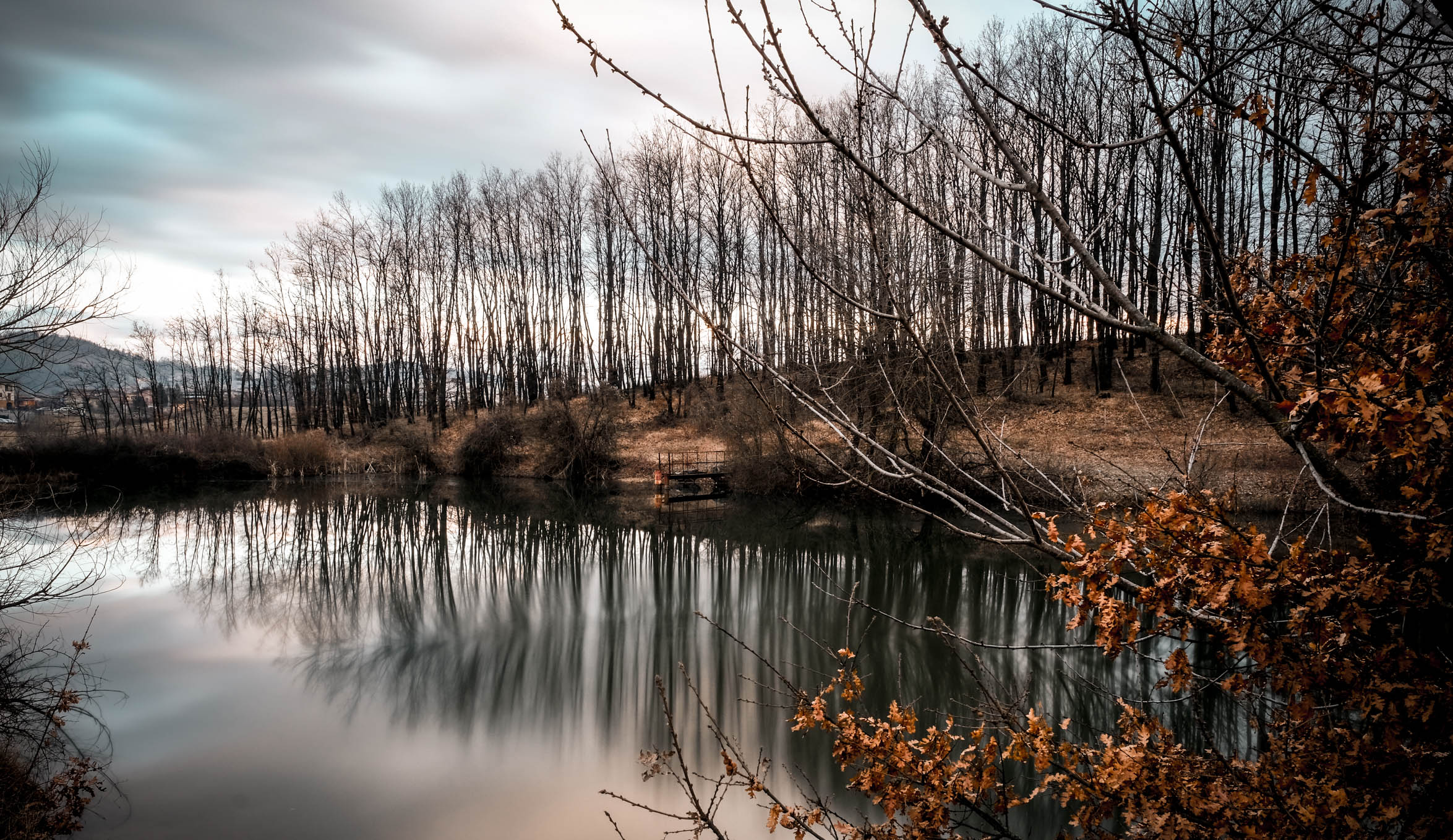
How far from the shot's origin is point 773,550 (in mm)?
Result: 16797

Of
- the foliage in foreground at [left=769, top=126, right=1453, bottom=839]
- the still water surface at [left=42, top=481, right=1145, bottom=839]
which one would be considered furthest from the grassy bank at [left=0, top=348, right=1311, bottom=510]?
the foliage in foreground at [left=769, top=126, right=1453, bottom=839]

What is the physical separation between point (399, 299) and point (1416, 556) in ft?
163

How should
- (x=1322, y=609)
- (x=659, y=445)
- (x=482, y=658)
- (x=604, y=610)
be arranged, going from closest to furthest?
(x=1322, y=609) < (x=482, y=658) < (x=604, y=610) < (x=659, y=445)

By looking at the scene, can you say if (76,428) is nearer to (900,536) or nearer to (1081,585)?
(900,536)

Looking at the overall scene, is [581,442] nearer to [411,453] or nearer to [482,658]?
[411,453]

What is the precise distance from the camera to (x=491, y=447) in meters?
32.2

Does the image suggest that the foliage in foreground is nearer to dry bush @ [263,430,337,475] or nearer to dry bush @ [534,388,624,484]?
dry bush @ [534,388,624,484]

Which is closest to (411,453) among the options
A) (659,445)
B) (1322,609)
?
(659,445)

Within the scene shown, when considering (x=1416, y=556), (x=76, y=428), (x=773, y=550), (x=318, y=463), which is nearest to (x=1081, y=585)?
(x=1416, y=556)

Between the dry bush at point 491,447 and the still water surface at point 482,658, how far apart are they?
12417 millimetres

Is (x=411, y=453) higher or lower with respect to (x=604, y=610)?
higher

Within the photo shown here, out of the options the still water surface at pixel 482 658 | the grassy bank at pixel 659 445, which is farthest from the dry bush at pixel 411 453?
the still water surface at pixel 482 658

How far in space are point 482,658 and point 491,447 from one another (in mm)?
22484

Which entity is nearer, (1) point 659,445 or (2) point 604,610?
(2) point 604,610
